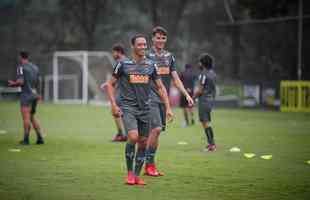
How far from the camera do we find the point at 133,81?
10.7 metres

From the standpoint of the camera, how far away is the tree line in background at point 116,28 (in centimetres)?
4656

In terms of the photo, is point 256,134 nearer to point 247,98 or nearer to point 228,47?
point 247,98

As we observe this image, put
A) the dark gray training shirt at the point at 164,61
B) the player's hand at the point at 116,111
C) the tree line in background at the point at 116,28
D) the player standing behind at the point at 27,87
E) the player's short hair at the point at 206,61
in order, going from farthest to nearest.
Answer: the tree line in background at the point at 116,28 < the player standing behind at the point at 27,87 < the player's short hair at the point at 206,61 < the dark gray training shirt at the point at 164,61 < the player's hand at the point at 116,111

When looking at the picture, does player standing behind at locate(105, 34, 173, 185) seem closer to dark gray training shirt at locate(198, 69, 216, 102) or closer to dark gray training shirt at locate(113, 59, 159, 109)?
dark gray training shirt at locate(113, 59, 159, 109)

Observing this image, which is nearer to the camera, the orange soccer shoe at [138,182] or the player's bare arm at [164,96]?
the orange soccer shoe at [138,182]

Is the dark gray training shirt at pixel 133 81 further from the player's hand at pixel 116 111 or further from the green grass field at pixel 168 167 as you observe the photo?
the green grass field at pixel 168 167

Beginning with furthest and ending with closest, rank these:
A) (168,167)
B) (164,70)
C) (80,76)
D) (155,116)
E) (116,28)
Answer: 1. (116,28)
2. (80,76)
3. (168,167)
4. (164,70)
5. (155,116)

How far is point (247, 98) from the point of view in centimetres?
3797

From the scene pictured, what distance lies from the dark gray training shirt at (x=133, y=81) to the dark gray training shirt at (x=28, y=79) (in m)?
6.52

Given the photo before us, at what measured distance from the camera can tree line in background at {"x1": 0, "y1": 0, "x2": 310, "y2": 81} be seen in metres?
46.6

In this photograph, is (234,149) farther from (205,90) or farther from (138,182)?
(138,182)

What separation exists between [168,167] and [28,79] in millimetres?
5340

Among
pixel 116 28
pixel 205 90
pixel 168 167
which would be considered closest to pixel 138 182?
pixel 168 167

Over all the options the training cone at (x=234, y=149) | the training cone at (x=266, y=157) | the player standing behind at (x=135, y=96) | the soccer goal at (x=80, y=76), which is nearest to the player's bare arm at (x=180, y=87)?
the player standing behind at (x=135, y=96)
